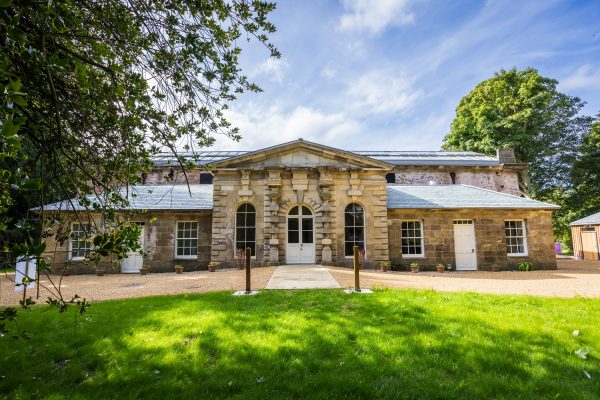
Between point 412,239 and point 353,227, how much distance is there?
3136 mm

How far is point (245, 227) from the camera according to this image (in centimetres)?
1473

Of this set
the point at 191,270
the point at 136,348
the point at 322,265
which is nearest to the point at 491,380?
the point at 136,348

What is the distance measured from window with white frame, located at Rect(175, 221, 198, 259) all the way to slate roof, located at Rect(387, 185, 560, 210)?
9.87 metres

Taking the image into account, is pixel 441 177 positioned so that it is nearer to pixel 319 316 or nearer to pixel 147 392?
pixel 319 316

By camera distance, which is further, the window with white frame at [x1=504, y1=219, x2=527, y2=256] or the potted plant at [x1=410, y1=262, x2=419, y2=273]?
the window with white frame at [x1=504, y1=219, x2=527, y2=256]

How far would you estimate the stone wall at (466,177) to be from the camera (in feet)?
72.0

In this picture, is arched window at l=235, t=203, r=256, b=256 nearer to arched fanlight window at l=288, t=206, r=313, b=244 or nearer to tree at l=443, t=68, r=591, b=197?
arched fanlight window at l=288, t=206, r=313, b=244

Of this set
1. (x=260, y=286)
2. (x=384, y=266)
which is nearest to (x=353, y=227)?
(x=384, y=266)

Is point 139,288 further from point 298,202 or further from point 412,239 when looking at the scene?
point 412,239

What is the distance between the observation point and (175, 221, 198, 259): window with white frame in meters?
15.1

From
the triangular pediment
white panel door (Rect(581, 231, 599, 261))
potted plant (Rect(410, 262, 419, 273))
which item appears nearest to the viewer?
potted plant (Rect(410, 262, 419, 273))

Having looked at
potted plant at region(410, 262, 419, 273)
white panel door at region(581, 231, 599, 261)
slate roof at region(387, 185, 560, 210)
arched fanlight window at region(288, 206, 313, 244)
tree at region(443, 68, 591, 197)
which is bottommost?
potted plant at region(410, 262, 419, 273)

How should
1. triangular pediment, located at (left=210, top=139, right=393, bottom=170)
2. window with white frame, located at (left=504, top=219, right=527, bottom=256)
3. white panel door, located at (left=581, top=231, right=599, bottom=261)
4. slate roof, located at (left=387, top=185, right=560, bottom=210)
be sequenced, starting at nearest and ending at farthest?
1. triangular pediment, located at (left=210, top=139, right=393, bottom=170)
2. slate roof, located at (left=387, top=185, right=560, bottom=210)
3. window with white frame, located at (left=504, top=219, right=527, bottom=256)
4. white panel door, located at (left=581, top=231, right=599, bottom=261)

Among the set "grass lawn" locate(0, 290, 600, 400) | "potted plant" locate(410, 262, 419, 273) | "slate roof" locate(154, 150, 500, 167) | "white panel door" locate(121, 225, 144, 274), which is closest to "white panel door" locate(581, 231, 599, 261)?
"slate roof" locate(154, 150, 500, 167)
